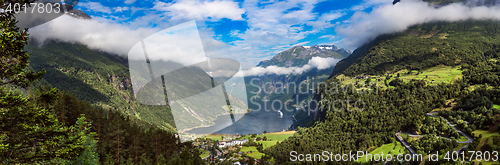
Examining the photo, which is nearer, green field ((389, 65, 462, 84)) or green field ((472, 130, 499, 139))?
green field ((472, 130, 499, 139))

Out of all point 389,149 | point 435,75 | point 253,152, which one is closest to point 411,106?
point 389,149

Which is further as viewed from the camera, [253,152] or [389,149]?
[253,152]

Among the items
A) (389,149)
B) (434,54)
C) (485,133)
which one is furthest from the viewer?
(434,54)

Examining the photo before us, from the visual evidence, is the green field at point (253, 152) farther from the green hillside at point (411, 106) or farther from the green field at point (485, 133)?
the green field at point (485, 133)

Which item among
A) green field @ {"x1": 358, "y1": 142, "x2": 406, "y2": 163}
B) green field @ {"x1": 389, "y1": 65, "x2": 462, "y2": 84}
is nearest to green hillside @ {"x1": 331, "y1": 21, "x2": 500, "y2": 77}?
A: green field @ {"x1": 389, "y1": 65, "x2": 462, "y2": 84}

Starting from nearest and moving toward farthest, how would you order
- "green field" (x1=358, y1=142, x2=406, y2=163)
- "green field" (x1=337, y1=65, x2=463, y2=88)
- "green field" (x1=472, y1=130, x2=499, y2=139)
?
"green field" (x1=472, y1=130, x2=499, y2=139) → "green field" (x1=358, y1=142, x2=406, y2=163) → "green field" (x1=337, y1=65, x2=463, y2=88)

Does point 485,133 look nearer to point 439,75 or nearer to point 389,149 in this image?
point 389,149

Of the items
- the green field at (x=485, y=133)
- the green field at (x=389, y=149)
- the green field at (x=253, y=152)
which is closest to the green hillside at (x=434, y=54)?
the green field at (x=389, y=149)

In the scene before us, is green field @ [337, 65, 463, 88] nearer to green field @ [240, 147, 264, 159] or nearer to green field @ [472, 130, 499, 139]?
green field @ [472, 130, 499, 139]

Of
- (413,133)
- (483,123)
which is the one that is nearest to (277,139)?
(413,133)

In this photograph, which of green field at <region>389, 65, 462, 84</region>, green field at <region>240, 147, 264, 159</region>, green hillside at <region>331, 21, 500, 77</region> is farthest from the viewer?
green hillside at <region>331, 21, 500, 77</region>
